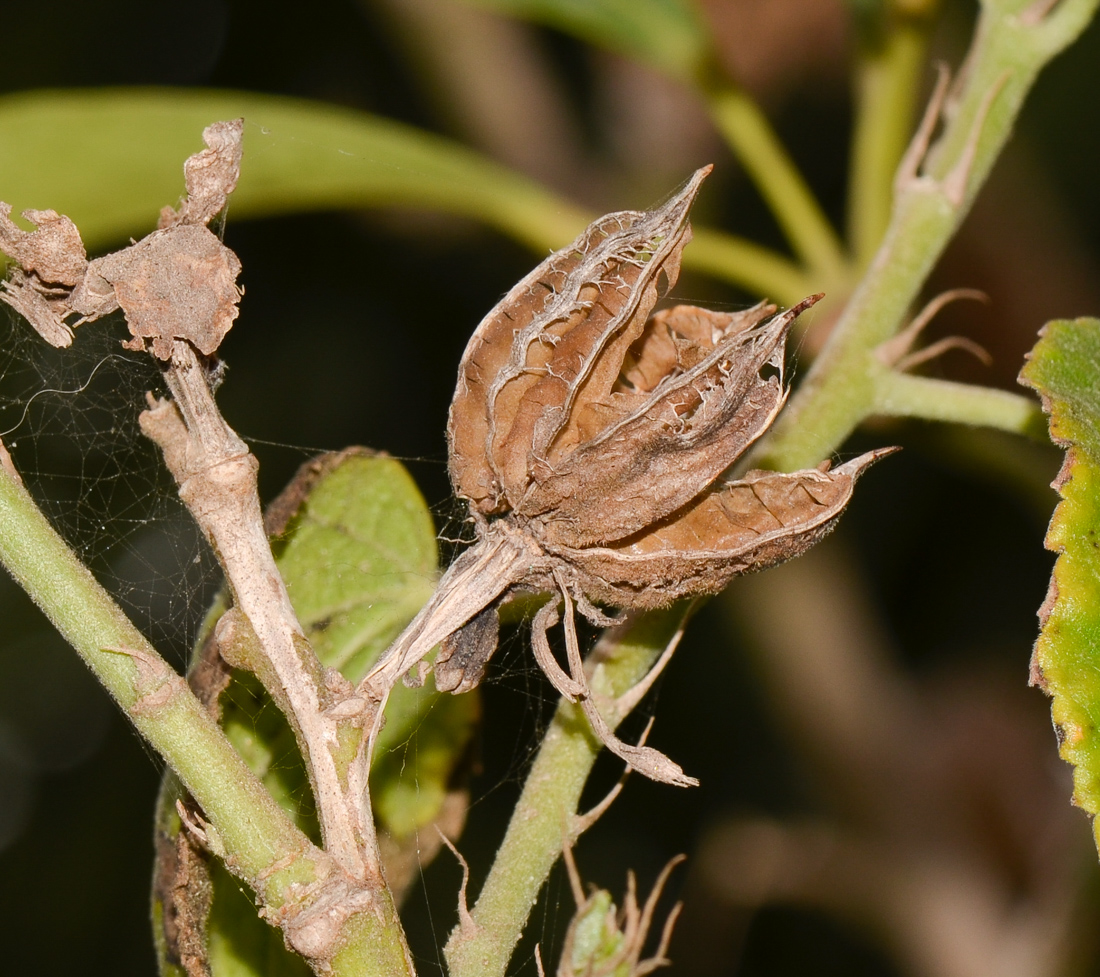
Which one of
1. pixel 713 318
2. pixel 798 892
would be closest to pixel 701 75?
pixel 713 318

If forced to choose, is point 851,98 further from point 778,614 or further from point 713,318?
point 713,318

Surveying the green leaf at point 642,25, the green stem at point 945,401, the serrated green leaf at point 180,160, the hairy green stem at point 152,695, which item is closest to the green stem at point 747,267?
the serrated green leaf at point 180,160

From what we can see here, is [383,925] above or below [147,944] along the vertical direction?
above

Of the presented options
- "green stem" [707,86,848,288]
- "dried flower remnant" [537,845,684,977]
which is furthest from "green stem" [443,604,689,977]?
"green stem" [707,86,848,288]

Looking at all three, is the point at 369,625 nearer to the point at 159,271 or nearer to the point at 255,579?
the point at 255,579

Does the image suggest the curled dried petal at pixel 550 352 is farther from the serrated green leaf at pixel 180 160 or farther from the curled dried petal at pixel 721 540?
the serrated green leaf at pixel 180 160

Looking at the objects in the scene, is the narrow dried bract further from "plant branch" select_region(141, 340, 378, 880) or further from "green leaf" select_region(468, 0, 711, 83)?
"green leaf" select_region(468, 0, 711, 83)
